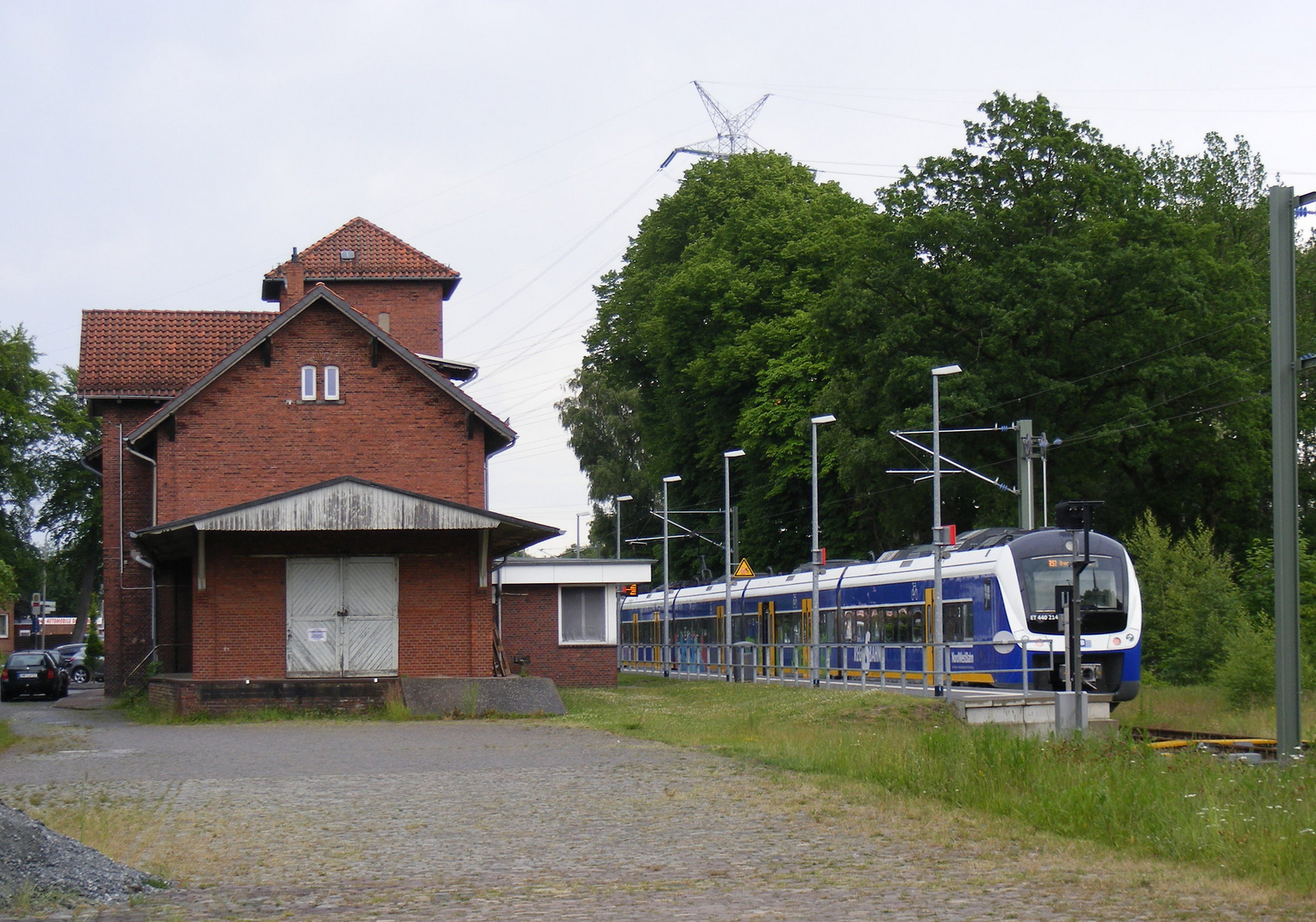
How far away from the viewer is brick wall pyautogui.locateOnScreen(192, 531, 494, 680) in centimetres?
2638

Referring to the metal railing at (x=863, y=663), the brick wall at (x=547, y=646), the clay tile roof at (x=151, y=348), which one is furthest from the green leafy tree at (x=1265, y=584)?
the clay tile roof at (x=151, y=348)

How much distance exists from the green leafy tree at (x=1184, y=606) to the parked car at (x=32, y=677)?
26908mm

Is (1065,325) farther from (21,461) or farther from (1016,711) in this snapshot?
(21,461)

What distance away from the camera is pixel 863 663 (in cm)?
3200

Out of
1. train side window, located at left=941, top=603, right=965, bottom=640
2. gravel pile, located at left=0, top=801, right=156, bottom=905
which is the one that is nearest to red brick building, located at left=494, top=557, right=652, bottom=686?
train side window, located at left=941, top=603, right=965, bottom=640

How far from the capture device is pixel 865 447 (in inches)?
1592

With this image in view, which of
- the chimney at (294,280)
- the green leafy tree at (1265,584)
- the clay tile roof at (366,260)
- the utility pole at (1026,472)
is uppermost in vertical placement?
the clay tile roof at (366,260)

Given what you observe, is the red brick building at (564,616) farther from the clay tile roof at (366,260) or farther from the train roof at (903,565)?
the clay tile roof at (366,260)

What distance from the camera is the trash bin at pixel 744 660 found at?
37719mm

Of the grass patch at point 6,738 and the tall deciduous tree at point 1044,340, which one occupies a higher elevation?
the tall deciduous tree at point 1044,340

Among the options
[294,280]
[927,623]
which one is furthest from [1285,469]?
[294,280]

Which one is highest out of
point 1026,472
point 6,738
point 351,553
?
point 1026,472

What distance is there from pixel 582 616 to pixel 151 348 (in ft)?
39.2

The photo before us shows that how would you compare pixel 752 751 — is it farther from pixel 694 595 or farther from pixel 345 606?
pixel 694 595
